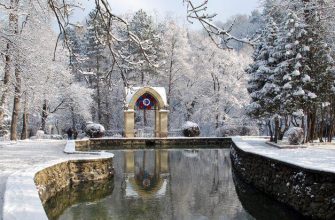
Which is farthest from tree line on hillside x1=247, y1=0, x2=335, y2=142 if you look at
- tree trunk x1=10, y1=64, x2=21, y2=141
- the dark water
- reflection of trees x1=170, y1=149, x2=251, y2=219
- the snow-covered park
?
tree trunk x1=10, y1=64, x2=21, y2=141

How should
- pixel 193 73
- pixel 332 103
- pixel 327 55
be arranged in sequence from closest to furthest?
pixel 327 55 < pixel 332 103 < pixel 193 73

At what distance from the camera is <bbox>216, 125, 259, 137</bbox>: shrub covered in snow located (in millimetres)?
38341

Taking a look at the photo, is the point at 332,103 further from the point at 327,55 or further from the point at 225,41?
the point at 225,41

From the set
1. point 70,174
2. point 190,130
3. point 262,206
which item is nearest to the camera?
point 262,206

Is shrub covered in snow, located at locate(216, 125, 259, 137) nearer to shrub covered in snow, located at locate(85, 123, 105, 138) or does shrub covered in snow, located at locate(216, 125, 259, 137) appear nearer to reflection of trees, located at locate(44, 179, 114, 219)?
shrub covered in snow, located at locate(85, 123, 105, 138)

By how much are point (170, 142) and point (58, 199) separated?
2034 cm

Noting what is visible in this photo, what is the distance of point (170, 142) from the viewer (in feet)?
108

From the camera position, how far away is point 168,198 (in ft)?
43.7

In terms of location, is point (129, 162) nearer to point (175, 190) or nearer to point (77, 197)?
point (175, 190)

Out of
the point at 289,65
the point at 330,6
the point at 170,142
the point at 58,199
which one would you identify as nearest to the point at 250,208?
the point at 58,199

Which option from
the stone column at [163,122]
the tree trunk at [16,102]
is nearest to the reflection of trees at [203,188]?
the tree trunk at [16,102]

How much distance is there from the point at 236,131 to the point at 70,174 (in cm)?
2554

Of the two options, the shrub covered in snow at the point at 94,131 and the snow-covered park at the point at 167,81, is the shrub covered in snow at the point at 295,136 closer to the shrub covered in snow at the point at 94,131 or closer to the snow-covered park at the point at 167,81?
the snow-covered park at the point at 167,81

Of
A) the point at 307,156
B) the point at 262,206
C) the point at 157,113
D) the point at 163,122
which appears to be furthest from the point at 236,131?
the point at 262,206
